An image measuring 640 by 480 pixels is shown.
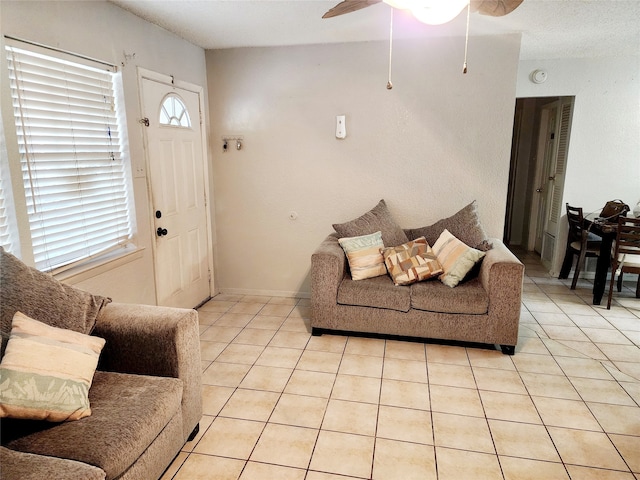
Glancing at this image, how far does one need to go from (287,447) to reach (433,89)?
10.3ft

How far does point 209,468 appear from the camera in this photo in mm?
1988

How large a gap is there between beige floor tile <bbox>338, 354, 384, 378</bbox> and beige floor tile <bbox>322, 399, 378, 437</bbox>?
356 millimetres

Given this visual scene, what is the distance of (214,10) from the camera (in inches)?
116

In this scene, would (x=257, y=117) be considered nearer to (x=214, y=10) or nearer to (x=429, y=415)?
(x=214, y=10)

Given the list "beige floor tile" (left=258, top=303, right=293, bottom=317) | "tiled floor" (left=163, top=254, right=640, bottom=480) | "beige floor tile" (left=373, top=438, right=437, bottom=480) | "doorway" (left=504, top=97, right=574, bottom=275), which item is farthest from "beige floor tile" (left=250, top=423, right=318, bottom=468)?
"doorway" (left=504, top=97, right=574, bottom=275)

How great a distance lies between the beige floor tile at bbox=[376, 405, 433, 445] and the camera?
7.20ft

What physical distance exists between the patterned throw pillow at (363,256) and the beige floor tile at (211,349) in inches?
45.6

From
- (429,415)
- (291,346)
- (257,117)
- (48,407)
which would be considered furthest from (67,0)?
(429,415)

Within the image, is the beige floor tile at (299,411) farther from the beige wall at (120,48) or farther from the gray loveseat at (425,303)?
the beige wall at (120,48)

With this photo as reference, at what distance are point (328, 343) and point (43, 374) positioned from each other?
2065 mm

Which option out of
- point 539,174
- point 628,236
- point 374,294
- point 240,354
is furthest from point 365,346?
point 539,174

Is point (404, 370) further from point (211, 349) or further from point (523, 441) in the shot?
point (211, 349)

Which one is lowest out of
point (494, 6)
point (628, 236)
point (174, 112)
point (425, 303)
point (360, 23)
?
point (425, 303)

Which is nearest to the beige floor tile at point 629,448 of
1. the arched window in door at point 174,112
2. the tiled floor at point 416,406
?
the tiled floor at point 416,406
